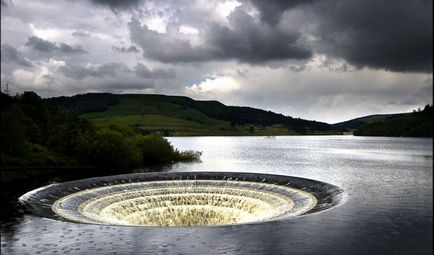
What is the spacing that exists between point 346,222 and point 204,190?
2472cm

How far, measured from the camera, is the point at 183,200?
48.7 meters

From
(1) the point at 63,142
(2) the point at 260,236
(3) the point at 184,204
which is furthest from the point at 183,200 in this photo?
(1) the point at 63,142

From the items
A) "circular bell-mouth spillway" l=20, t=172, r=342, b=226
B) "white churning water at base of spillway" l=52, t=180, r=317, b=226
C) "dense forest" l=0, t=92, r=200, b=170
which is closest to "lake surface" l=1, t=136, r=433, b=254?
"circular bell-mouth spillway" l=20, t=172, r=342, b=226

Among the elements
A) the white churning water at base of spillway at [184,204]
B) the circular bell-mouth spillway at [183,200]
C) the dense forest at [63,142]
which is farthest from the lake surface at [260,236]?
the dense forest at [63,142]

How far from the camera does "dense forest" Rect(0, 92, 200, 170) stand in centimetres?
8144

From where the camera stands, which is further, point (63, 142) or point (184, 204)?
point (63, 142)

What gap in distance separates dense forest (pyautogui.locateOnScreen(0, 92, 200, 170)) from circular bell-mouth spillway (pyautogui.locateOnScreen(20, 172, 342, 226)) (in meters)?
35.1

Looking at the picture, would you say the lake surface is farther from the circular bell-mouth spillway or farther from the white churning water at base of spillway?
the white churning water at base of spillway

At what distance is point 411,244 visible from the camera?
25062 mm

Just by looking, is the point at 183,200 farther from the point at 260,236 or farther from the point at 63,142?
the point at 63,142

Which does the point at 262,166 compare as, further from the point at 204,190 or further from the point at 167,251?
the point at 167,251

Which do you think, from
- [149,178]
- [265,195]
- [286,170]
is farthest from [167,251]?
[286,170]

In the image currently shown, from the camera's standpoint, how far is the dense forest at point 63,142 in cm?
8144

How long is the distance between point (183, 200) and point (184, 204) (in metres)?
1.35
